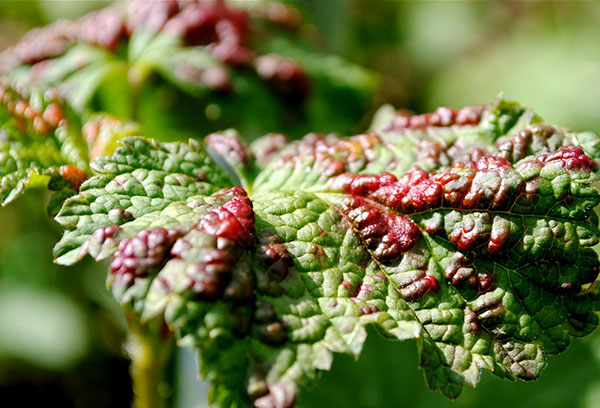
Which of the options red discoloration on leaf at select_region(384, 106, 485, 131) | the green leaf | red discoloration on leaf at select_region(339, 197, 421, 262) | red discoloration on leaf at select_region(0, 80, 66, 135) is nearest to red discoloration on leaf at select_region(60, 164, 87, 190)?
the green leaf

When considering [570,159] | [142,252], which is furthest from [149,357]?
[570,159]

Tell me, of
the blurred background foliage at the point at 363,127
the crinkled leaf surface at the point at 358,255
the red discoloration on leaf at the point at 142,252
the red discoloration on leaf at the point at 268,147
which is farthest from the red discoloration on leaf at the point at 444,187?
the blurred background foliage at the point at 363,127

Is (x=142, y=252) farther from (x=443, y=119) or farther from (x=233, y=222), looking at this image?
(x=443, y=119)

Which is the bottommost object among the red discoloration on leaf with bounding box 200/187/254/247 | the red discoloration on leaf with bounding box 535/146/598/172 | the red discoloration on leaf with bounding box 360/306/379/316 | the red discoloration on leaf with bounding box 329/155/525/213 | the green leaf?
the green leaf

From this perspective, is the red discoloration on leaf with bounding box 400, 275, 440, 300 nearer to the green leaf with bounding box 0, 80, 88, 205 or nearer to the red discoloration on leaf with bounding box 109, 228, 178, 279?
the red discoloration on leaf with bounding box 109, 228, 178, 279

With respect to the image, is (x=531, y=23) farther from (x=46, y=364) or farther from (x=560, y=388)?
(x=46, y=364)

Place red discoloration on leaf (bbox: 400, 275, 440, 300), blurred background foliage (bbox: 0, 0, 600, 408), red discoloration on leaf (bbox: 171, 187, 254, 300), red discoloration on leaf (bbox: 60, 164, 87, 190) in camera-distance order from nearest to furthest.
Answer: red discoloration on leaf (bbox: 171, 187, 254, 300) → red discoloration on leaf (bbox: 400, 275, 440, 300) → red discoloration on leaf (bbox: 60, 164, 87, 190) → blurred background foliage (bbox: 0, 0, 600, 408)
